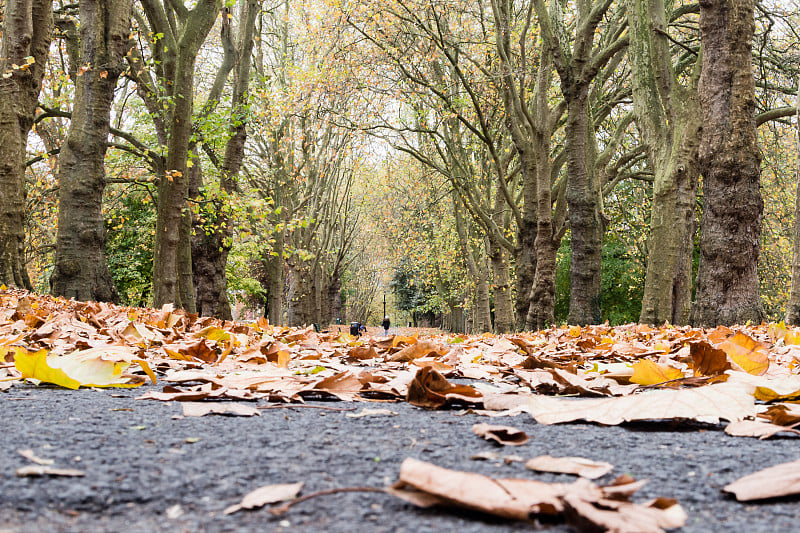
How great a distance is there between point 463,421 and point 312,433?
1.26ft

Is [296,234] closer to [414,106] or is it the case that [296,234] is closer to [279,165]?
[279,165]

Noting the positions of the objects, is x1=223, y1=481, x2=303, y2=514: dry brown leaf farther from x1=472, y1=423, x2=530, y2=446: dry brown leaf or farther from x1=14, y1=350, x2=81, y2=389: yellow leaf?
x1=14, y1=350, x2=81, y2=389: yellow leaf

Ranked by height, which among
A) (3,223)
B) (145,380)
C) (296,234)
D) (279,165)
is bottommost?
(145,380)

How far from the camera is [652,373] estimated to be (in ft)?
6.06

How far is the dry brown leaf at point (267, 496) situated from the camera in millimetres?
798

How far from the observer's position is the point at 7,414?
1.38 m

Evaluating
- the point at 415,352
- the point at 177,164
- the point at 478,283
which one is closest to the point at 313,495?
the point at 415,352

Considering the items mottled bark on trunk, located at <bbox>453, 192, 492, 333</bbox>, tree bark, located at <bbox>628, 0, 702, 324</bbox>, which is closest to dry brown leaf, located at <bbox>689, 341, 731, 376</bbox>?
tree bark, located at <bbox>628, 0, 702, 324</bbox>

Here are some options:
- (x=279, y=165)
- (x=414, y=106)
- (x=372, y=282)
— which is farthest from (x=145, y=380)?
(x=372, y=282)

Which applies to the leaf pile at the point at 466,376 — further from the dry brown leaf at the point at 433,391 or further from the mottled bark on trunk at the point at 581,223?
the mottled bark on trunk at the point at 581,223

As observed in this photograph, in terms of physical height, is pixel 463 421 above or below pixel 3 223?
below

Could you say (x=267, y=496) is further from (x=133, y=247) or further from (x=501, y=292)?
(x=133, y=247)

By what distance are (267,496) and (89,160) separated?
8.61 m

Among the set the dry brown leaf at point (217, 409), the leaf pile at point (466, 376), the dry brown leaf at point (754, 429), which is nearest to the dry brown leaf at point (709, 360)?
the leaf pile at point (466, 376)
